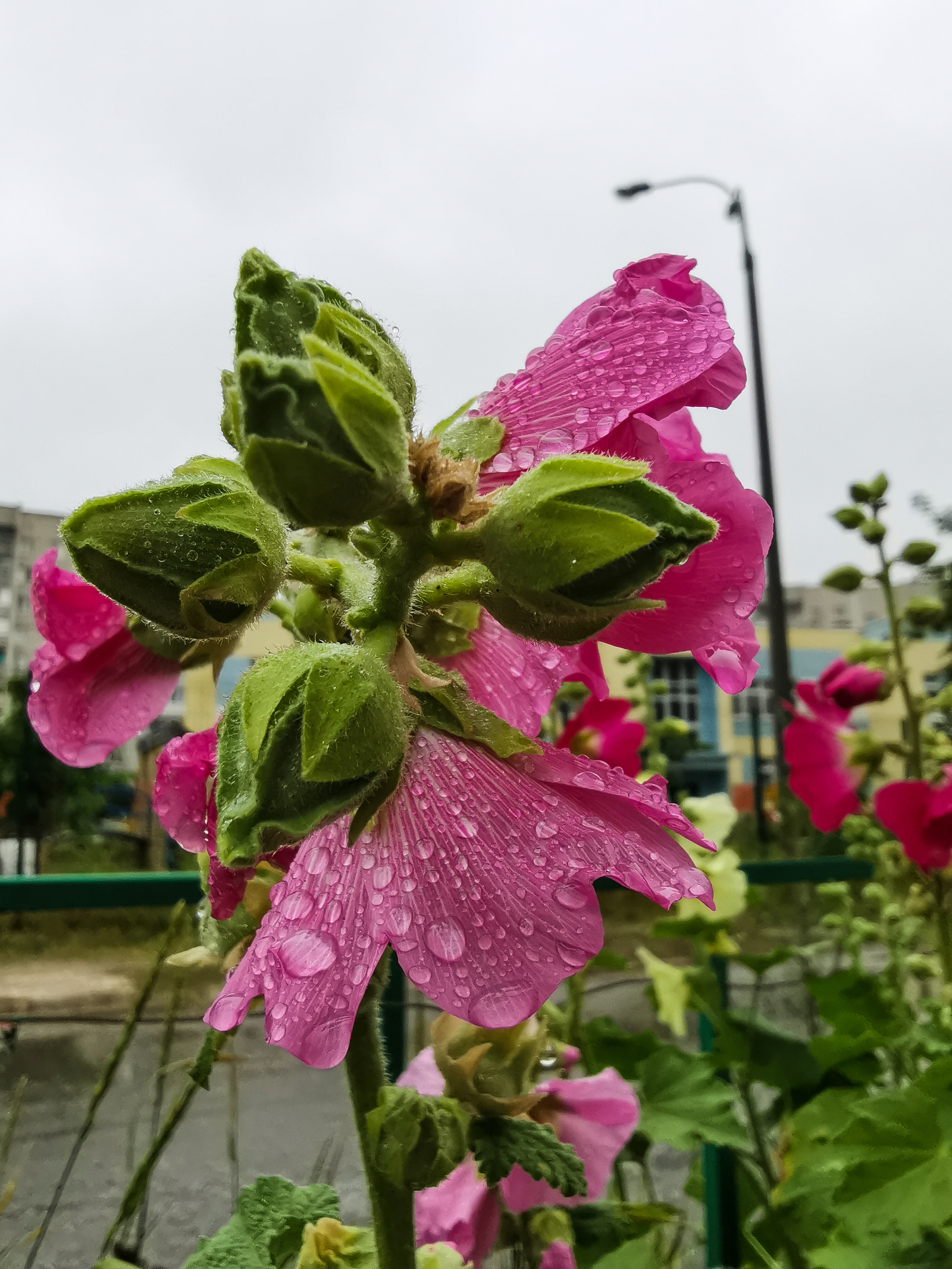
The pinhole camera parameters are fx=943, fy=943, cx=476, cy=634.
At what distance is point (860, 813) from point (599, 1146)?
596mm

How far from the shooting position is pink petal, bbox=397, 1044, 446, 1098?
43cm

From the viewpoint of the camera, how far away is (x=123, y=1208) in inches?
18.9

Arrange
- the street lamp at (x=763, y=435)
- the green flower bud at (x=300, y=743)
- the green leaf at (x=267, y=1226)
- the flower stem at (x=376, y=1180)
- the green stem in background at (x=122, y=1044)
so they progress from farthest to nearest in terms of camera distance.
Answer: the street lamp at (x=763, y=435) → the green stem in background at (x=122, y=1044) → the green leaf at (x=267, y=1226) → the flower stem at (x=376, y=1180) → the green flower bud at (x=300, y=743)

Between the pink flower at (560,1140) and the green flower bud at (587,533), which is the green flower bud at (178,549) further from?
the pink flower at (560,1140)

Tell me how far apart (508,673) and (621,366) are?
11 cm

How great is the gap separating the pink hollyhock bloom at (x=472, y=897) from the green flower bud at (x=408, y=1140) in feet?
0.25

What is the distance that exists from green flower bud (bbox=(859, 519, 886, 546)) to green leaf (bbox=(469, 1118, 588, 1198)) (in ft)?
2.11

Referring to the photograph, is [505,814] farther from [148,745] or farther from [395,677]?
[148,745]

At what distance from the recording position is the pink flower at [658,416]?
9.3 inches

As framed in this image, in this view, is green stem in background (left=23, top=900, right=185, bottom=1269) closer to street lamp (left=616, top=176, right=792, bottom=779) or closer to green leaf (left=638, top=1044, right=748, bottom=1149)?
green leaf (left=638, top=1044, right=748, bottom=1149)

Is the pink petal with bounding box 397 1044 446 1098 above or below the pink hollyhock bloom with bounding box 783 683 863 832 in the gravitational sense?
below

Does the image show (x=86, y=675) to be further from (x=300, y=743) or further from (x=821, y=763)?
(x=821, y=763)

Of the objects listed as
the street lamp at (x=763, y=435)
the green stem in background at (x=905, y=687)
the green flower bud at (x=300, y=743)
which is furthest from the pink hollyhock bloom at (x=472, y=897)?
the street lamp at (x=763, y=435)

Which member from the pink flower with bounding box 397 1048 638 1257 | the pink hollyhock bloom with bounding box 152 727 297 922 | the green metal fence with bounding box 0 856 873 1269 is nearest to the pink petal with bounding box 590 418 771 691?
the pink hollyhock bloom with bounding box 152 727 297 922
